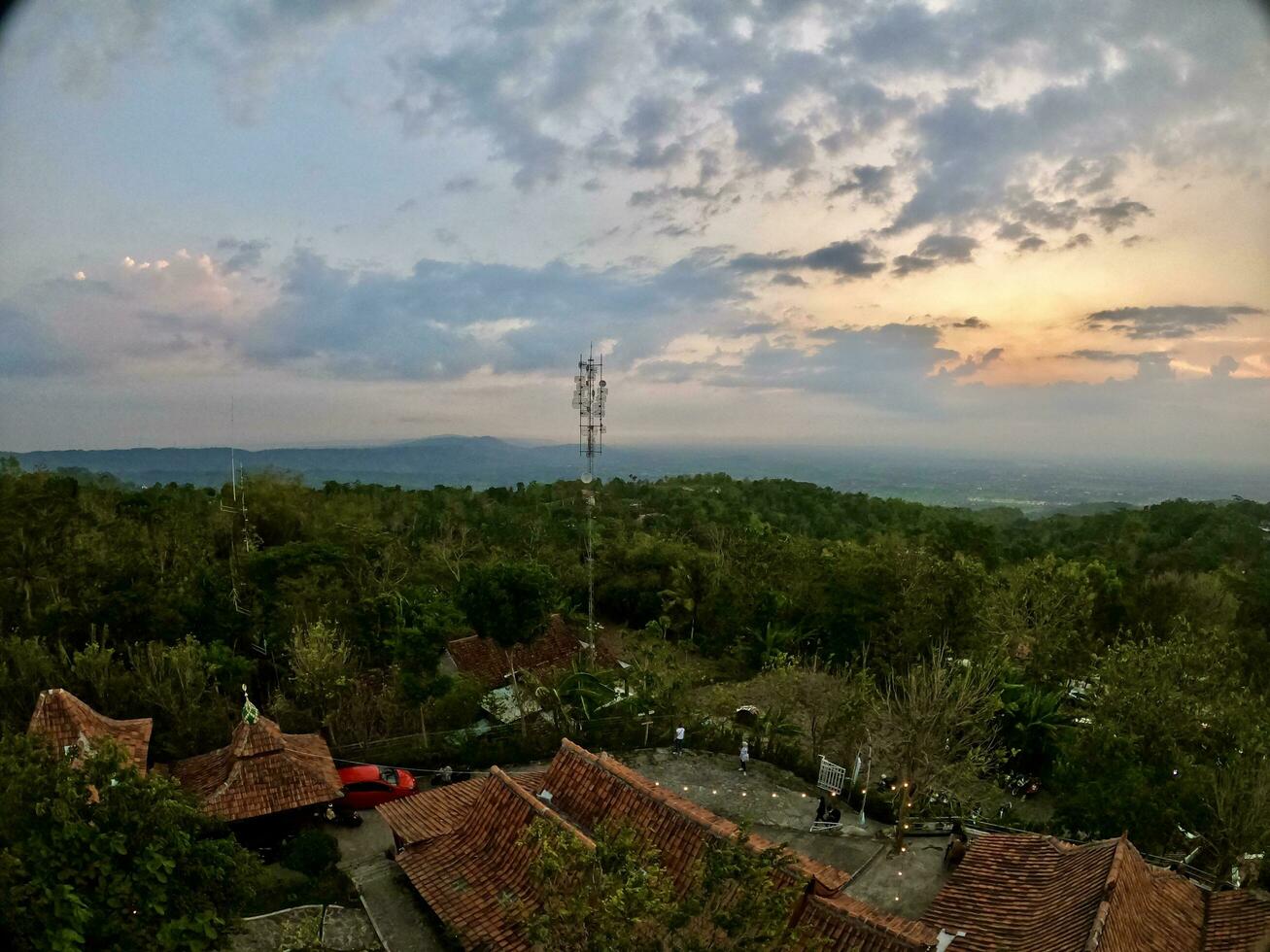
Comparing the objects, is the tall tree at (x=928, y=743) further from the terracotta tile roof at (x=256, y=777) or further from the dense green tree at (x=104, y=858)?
the dense green tree at (x=104, y=858)

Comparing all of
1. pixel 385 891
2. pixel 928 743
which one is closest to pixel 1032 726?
pixel 928 743

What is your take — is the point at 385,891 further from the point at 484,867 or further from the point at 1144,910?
the point at 1144,910

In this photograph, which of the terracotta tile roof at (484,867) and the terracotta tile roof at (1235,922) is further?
the terracotta tile roof at (484,867)

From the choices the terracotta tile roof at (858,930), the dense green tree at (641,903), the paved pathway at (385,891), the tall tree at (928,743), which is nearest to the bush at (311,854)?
the paved pathway at (385,891)

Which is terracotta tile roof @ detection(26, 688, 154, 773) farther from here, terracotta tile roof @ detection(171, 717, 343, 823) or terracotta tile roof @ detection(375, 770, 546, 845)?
terracotta tile roof @ detection(375, 770, 546, 845)

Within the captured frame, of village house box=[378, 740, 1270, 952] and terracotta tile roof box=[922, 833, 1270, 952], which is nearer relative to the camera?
village house box=[378, 740, 1270, 952]

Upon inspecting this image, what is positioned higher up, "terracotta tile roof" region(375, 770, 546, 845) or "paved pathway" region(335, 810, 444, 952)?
"terracotta tile roof" region(375, 770, 546, 845)

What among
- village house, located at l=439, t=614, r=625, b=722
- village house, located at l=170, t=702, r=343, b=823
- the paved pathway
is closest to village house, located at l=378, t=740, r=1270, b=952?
the paved pathway

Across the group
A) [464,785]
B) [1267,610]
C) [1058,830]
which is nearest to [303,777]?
[464,785]
